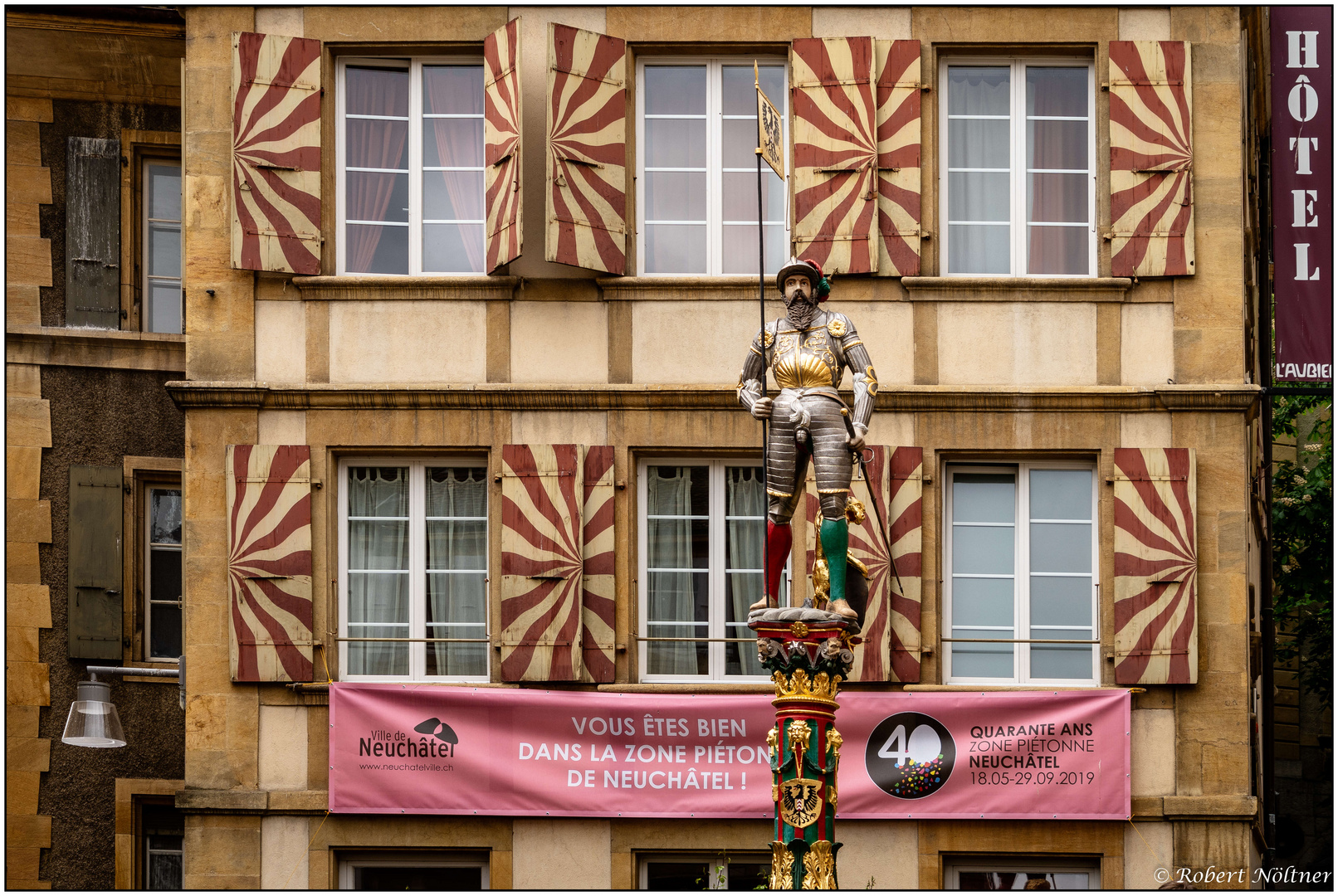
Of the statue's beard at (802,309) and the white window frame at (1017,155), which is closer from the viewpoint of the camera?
the statue's beard at (802,309)

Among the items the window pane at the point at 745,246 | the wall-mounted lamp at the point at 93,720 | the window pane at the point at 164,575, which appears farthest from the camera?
the window pane at the point at 164,575

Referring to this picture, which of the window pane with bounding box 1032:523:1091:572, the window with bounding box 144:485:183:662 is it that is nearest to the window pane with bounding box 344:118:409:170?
the window with bounding box 144:485:183:662

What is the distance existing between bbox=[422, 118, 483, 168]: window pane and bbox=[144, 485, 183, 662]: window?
455 centimetres

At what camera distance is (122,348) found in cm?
2275

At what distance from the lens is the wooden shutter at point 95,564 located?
2220 centimetres

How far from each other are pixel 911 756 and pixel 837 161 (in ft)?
16.3

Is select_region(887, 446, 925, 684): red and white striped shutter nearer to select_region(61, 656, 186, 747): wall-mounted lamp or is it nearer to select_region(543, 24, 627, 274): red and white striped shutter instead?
select_region(543, 24, 627, 274): red and white striped shutter

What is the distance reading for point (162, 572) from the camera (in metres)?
22.8

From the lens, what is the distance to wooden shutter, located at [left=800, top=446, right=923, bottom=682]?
19500 millimetres

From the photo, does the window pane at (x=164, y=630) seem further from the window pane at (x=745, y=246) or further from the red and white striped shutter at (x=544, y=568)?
the window pane at (x=745, y=246)

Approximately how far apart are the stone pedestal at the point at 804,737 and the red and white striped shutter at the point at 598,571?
18.9 ft

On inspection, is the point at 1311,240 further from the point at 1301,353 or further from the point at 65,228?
the point at 65,228

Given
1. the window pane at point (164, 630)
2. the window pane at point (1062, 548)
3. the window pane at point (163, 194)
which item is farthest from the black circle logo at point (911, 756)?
the window pane at point (163, 194)

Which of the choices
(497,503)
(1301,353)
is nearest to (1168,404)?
(1301,353)
